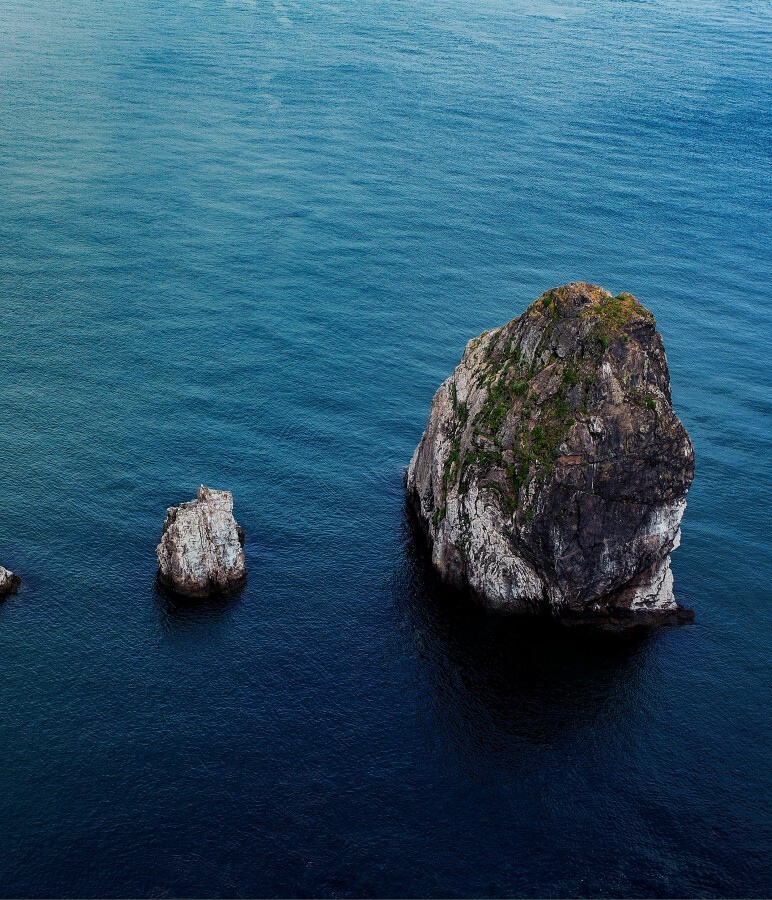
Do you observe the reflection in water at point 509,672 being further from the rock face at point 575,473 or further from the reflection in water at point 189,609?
the reflection in water at point 189,609

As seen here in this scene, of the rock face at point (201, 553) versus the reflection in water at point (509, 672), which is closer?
the reflection in water at point (509, 672)

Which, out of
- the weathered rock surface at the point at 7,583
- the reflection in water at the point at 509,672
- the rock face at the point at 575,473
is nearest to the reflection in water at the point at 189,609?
the weathered rock surface at the point at 7,583

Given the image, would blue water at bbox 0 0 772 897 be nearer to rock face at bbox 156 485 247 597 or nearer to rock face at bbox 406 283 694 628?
rock face at bbox 156 485 247 597

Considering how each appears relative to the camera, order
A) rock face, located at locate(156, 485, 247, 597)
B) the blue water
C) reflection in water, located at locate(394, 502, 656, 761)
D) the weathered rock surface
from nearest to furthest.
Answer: the blue water → reflection in water, located at locate(394, 502, 656, 761) → the weathered rock surface → rock face, located at locate(156, 485, 247, 597)

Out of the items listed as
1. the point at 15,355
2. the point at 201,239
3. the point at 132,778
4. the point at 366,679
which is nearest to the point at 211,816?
the point at 132,778

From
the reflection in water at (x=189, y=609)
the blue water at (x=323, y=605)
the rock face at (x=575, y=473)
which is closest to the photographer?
the blue water at (x=323, y=605)

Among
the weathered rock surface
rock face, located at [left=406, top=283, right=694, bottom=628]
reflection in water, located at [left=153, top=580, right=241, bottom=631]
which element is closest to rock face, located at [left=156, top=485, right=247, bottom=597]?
reflection in water, located at [left=153, top=580, right=241, bottom=631]

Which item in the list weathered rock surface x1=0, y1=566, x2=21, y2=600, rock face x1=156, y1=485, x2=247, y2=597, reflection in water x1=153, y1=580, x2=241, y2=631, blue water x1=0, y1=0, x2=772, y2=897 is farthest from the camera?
rock face x1=156, y1=485, x2=247, y2=597
